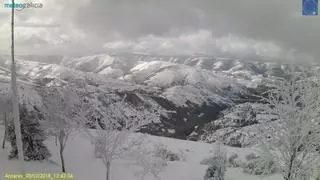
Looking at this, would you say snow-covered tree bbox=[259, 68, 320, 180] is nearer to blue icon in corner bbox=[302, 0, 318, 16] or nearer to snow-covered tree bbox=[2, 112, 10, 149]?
blue icon in corner bbox=[302, 0, 318, 16]

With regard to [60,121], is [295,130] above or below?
below

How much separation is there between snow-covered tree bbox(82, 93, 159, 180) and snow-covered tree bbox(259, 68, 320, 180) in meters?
7.23

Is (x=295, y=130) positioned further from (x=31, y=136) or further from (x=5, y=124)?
(x=5, y=124)

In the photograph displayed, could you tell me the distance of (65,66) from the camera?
50.5 meters

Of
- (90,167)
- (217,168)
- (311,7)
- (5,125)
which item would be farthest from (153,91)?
(311,7)

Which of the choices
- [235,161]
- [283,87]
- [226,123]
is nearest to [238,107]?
[226,123]

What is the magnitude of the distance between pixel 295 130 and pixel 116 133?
9181 millimetres

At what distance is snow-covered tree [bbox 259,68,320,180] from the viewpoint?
1581 centimetres

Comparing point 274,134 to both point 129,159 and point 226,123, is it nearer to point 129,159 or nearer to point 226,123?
point 129,159

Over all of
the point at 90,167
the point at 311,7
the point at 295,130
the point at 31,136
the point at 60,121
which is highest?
the point at 311,7

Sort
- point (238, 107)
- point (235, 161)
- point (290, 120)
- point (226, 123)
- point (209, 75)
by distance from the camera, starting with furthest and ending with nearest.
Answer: point (209, 75), point (238, 107), point (226, 123), point (235, 161), point (290, 120)

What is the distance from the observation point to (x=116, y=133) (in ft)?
73.3

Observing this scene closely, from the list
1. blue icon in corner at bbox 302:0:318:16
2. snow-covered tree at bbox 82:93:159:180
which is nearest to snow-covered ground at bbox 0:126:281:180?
snow-covered tree at bbox 82:93:159:180

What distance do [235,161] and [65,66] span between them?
27.8 m
